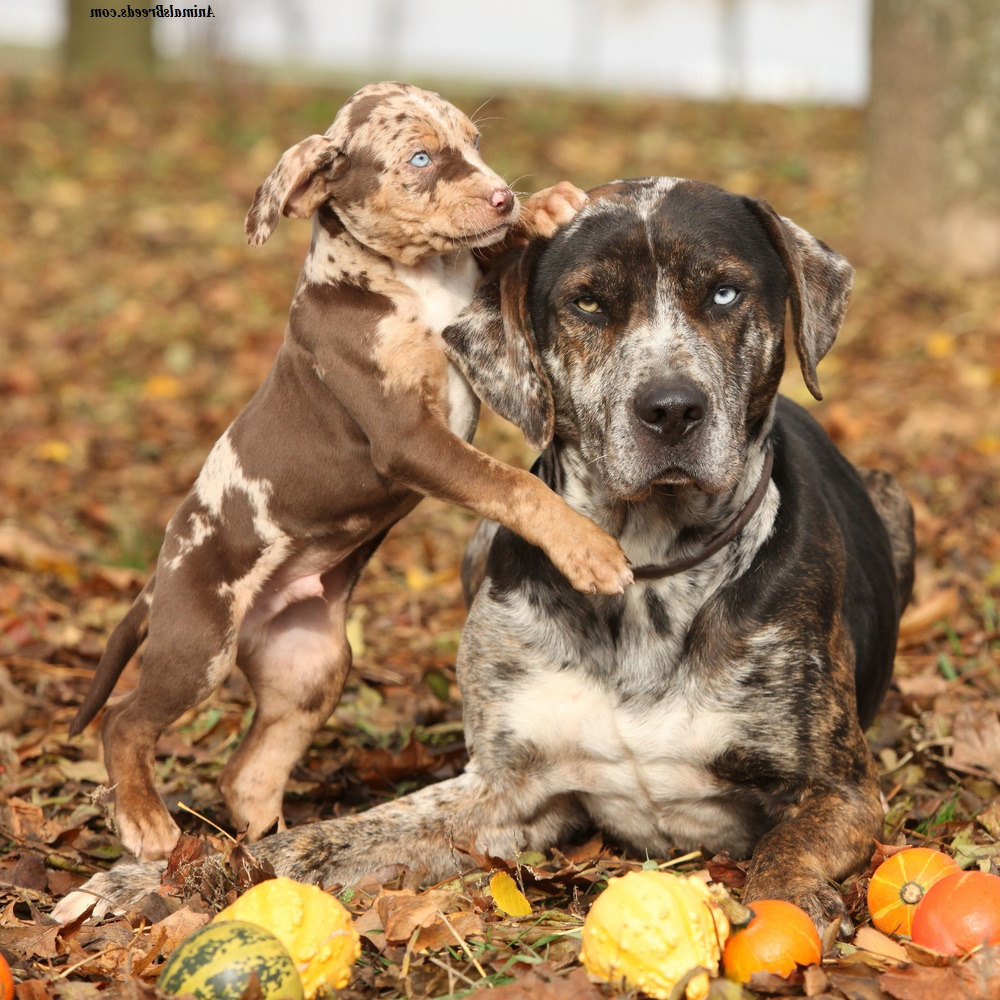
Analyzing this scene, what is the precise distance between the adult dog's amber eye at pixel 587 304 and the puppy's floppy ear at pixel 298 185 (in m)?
0.87

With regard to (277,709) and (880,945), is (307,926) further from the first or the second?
(277,709)

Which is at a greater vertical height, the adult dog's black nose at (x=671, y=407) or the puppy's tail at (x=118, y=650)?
the adult dog's black nose at (x=671, y=407)

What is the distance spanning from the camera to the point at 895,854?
3480mm

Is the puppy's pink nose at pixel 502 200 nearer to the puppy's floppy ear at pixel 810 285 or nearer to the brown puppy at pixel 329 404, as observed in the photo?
the brown puppy at pixel 329 404

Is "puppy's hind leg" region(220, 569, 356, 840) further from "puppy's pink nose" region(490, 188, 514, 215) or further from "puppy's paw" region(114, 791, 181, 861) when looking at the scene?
"puppy's pink nose" region(490, 188, 514, 215)

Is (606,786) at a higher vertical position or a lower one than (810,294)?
lower

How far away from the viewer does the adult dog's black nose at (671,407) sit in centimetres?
353

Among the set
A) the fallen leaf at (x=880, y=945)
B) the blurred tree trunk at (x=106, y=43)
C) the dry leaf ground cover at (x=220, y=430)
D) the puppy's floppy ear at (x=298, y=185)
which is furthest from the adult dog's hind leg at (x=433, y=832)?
the blurred tree trunk at (x=106, y=43)

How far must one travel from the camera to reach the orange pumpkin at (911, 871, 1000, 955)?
9.77ft

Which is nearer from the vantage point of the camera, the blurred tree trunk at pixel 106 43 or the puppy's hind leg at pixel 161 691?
the puppy's hind leg at pixel 161 691

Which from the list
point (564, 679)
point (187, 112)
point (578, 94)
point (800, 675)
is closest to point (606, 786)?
point (564, 679)

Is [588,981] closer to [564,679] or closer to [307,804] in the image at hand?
[564,679]

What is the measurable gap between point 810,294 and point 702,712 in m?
1.25

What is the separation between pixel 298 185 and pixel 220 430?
558 centimetres
